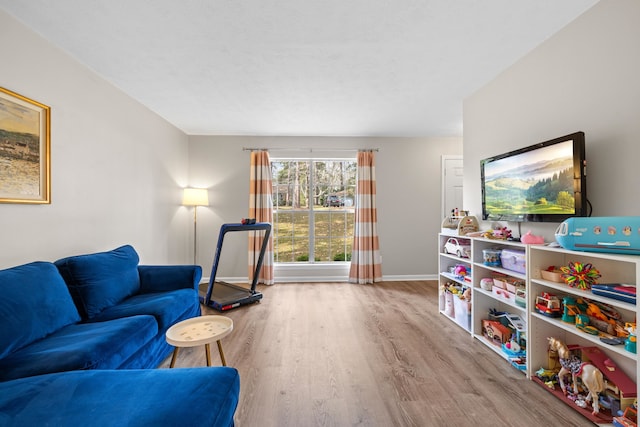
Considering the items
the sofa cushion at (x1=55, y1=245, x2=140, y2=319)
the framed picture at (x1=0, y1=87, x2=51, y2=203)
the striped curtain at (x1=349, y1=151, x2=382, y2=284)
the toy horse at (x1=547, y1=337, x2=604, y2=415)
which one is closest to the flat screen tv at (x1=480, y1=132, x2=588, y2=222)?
the toy horse at (x1=547, y1=337, x2=604, y2=415)

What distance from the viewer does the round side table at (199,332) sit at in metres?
1.52

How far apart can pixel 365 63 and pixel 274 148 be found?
8.13 feet

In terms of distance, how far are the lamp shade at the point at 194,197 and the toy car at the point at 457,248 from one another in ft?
11.7

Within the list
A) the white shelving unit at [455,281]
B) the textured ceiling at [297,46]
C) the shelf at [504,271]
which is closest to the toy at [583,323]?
the shelf at [504,271]

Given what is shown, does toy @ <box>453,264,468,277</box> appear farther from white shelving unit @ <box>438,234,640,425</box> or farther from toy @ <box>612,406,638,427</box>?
toy @ <box>612,406,638,427</box>

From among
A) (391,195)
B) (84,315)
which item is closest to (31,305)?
(84,315)

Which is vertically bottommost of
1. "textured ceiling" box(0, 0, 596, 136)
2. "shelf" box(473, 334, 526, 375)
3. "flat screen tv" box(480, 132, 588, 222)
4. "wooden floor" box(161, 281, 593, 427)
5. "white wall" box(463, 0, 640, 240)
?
"wooden floor" box(161, 281, 593, 427)

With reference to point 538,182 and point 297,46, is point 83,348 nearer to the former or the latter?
point 297,46

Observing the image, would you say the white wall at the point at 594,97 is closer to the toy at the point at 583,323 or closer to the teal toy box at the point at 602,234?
the teal toy box at the point at 602,234

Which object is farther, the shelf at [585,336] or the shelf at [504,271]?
the shelf at [504,271]

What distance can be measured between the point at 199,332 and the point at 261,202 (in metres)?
2.93

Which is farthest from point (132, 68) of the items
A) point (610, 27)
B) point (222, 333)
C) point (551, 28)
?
point (610, 27)

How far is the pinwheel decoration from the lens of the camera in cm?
159

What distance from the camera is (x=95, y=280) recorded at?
6.75 feet
